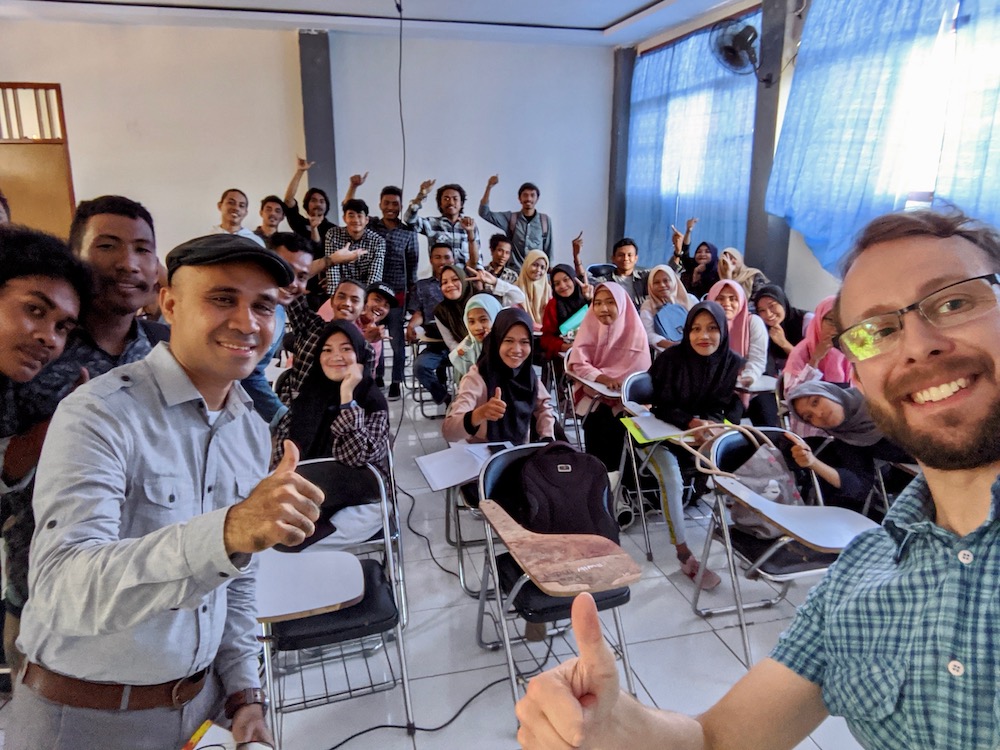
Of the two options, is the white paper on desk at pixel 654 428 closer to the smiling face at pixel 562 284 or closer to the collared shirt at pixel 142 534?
the collared shirt at pixel 142 534

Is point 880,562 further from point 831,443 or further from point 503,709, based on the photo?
point 831,443

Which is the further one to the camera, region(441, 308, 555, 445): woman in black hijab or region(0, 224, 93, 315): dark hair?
region(441, 308, 555, 445): woman in black hijab

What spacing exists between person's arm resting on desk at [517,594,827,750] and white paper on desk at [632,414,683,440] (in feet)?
5.54

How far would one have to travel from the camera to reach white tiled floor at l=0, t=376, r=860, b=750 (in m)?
1.94

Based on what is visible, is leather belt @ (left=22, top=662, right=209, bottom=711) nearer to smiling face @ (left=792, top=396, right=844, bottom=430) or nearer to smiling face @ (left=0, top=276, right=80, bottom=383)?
smiling face @ (left=0, top=276, right=80, bottom=383)

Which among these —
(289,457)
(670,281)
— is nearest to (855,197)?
(670,281)

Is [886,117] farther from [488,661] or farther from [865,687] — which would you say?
[865,687]

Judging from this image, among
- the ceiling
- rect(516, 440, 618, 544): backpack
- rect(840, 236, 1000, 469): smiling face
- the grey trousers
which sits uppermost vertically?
the ceiling

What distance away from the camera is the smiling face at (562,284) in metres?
4.95

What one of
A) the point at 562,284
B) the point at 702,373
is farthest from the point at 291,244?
the point at 702,373

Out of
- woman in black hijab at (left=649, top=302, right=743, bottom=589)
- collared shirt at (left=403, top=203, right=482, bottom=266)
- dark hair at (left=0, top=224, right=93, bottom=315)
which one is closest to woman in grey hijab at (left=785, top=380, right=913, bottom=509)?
woman in black hijab at (left=649, top=302, right=743, bottom=589)

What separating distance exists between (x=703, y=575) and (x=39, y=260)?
2458mm

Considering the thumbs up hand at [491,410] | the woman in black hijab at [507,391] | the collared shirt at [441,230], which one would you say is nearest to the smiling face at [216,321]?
the thumbs up hand at [491,410]

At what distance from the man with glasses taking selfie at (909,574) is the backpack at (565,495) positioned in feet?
3.98
